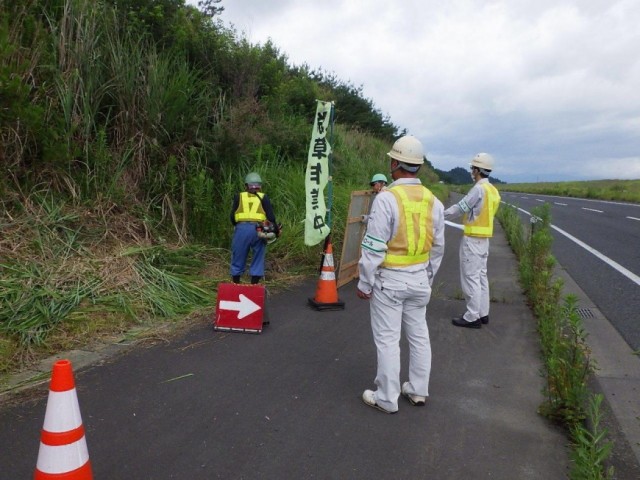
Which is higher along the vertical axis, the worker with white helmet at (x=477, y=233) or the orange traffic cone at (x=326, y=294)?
the worker with white helmet at (x=477, y=233)

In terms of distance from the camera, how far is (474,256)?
592 centimetres

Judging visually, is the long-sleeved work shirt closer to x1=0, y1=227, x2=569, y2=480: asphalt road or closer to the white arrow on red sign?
x1=0, y1=227, x2=569, y2=480: asphalt road

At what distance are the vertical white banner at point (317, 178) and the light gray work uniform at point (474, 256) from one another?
7.32 feet

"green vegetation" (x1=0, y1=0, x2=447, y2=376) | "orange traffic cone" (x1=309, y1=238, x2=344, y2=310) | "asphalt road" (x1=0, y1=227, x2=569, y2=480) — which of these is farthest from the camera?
"orange traffic cone" (x1=309, y1=238, x2=344, y2=310)

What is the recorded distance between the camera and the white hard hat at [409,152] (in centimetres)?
378

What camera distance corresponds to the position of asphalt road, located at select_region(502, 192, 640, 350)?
6.54 m

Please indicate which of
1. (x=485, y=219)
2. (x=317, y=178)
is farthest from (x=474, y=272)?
(x=317, y=178)

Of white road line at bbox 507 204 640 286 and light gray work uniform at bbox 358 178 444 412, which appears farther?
white road line at bbox 507 204 640 286

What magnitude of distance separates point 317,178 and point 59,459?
Result: 5735 millimetres

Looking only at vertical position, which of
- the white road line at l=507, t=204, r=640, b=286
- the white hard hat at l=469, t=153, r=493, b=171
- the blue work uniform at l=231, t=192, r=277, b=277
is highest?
the white hard hat at l=469, t=153, r=493, b=171

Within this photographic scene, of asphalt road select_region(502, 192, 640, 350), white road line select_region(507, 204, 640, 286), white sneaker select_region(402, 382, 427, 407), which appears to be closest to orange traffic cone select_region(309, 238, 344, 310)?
white sneaker select_region(402, 382, 427, 407)

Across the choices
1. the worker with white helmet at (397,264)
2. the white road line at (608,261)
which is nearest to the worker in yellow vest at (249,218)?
the worker with white helmet at (397,264)

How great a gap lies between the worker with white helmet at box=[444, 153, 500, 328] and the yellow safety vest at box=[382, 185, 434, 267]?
6.91 ft

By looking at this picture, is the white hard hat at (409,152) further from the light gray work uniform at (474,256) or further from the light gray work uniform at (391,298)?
the light gray work uniform at (474,256)
